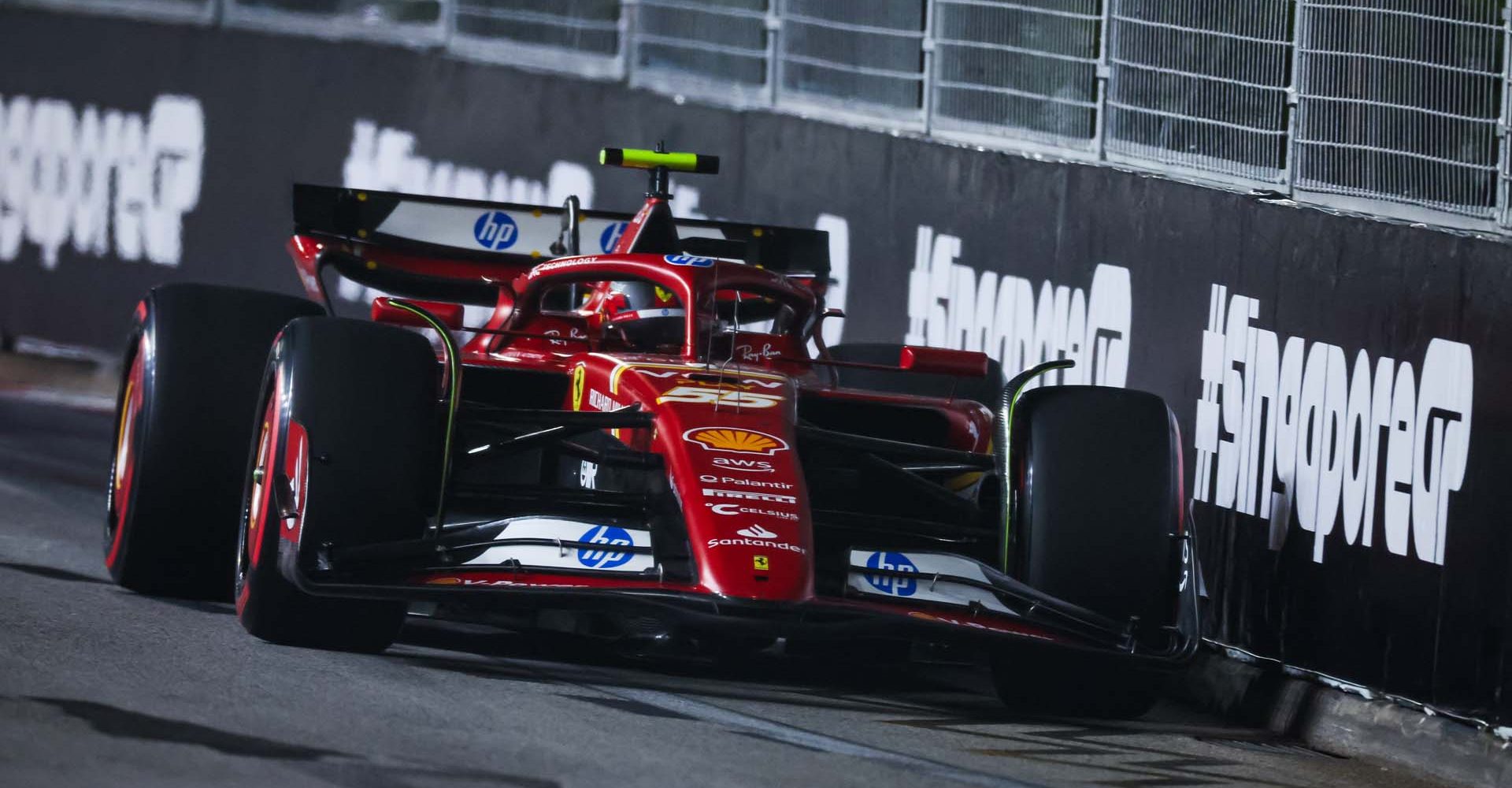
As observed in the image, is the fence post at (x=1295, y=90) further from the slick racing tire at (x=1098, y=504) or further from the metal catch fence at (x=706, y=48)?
the metal catch fence at (x=706, y=48)

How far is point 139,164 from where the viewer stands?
46.3 ft

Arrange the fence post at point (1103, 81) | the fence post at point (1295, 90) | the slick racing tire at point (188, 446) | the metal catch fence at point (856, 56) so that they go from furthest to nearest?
1. the metal catch fence at point (856, 56)
2. the fence post at point (1103, 81)
3. the fence post at point (1295, 90)
4. the slick racing tire at point (188, 446)

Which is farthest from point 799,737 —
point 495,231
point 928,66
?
point 928,66

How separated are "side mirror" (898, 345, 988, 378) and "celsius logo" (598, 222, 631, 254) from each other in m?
2.22

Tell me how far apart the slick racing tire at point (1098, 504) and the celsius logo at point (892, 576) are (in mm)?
455

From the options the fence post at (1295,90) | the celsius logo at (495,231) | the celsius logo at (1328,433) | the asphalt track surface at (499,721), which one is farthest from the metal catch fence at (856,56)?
the asphalt track surface at (499,721)

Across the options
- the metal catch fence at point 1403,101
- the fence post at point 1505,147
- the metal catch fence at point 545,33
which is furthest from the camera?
the metal catch fence at point 545,33

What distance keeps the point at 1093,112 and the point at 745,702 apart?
380cm

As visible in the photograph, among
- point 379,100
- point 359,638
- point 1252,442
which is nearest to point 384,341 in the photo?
point 359,638

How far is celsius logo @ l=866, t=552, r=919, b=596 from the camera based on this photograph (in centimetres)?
627

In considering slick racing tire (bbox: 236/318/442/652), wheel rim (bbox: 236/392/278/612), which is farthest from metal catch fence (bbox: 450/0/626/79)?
slick racing tire (bbox: 236/318/442/652)

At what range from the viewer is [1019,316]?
30.8 ft

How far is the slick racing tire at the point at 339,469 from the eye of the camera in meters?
6.38

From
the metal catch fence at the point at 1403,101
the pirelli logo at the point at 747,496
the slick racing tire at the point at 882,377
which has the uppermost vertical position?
the metal catch fence at the point at 1403,101
